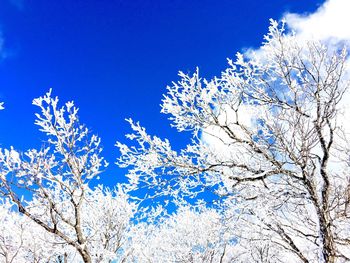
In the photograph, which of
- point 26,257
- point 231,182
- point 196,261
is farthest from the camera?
point 196,261

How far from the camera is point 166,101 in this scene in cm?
780

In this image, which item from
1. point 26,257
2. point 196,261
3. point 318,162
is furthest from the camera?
point 196,261

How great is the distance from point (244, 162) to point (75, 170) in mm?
3887

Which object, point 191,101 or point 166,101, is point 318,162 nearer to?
point 191,101

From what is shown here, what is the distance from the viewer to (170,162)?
6.93 metres

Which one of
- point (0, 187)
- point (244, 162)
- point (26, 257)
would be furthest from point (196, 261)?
point (0, 187)

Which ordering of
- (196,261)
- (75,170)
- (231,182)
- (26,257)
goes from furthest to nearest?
1. (196,261)
2. (26,257)
3. (75,170)
4. (231,182)

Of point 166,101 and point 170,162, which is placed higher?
point 166,101

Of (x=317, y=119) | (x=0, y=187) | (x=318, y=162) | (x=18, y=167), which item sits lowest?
(x=0, y=187)

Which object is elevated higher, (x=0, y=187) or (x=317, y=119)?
(x=317, y=119)

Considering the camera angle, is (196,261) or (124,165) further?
(196,261)

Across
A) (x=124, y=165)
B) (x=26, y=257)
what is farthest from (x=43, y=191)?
(x=26, y=257)

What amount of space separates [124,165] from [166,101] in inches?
73.8

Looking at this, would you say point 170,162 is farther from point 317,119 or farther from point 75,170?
point 317,119
